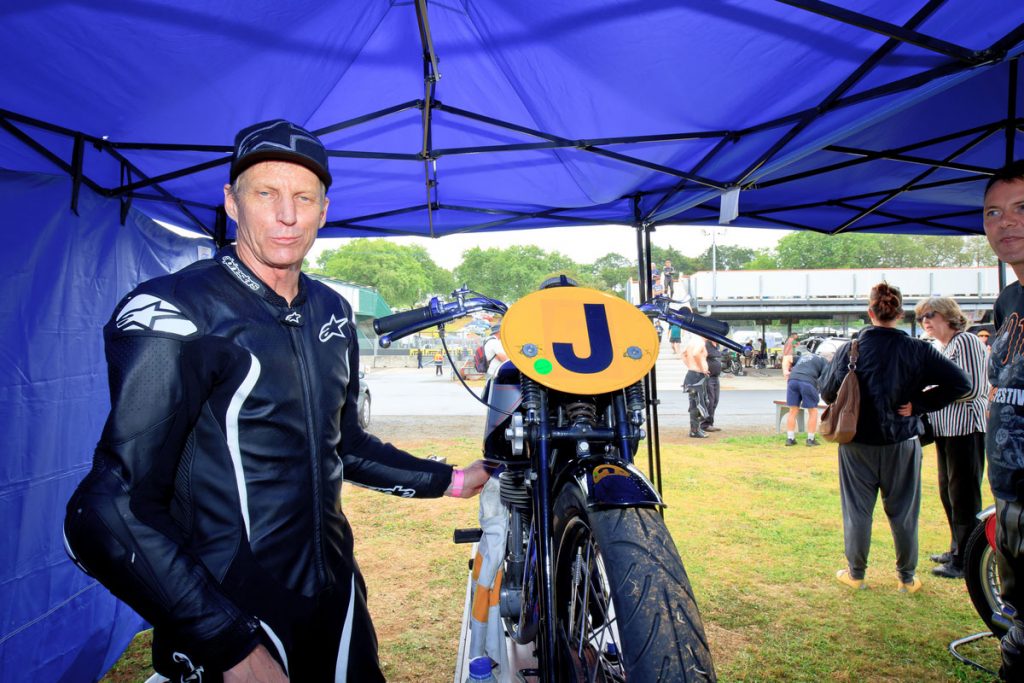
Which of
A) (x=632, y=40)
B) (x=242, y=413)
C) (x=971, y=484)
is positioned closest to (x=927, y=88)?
(x=632, y=40)

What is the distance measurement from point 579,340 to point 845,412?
302 cm

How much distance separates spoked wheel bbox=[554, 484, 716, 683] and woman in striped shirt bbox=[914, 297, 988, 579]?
387cm

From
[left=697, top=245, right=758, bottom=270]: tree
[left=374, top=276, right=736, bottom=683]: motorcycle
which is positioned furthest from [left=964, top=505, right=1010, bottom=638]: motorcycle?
[left=697, top=245, right=758, bottom=270]: tree

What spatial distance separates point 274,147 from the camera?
4.58ft

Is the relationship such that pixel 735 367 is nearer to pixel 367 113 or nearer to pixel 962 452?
pixel 962 452

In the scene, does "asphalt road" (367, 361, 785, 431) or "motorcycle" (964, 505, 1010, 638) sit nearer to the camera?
"motorcycle" (964, 505, 1010, 638)

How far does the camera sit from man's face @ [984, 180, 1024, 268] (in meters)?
2.21

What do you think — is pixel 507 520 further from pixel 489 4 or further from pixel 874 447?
pixel 874 447

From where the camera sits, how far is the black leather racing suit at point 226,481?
3.54ft

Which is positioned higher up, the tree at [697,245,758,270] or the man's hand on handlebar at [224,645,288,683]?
the tree at [697,245,758,270]

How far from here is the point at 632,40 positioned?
2615 millimetres

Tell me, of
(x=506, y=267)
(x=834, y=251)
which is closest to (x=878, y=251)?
(x=834, y=251)

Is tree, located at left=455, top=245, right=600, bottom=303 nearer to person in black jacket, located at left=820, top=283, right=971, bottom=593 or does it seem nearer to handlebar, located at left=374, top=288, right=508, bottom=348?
person in black jacket, located at left=820, top=283, right=971, bottom=593

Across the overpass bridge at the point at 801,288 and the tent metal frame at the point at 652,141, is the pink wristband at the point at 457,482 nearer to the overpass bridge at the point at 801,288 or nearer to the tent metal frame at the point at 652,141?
the tent metal frame at the point at 652,141
